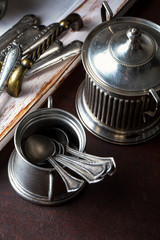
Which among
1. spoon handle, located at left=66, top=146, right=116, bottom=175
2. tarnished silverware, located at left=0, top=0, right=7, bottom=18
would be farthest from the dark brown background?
tarnished silverware, located at left=0, top=0, right=7, bottom=18

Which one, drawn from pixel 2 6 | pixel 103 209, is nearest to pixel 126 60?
pixel 103 209

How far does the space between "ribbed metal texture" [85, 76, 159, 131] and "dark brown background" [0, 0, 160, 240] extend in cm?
6

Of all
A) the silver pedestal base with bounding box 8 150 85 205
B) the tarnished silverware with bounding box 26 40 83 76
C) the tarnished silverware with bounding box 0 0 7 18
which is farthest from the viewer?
the tarnished silverware with bounding box 0 0 7 18

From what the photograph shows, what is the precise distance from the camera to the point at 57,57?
955 millimetres

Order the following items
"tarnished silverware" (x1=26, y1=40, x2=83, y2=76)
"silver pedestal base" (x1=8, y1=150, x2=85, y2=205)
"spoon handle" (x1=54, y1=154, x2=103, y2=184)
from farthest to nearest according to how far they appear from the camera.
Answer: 1. "tarnished silverware" (x1=26, y1=40, x2=83, y2=76)
2. "silver pedestal base" (x1=8, y1=150, x2=85, y2=205)
3. "spoon handle" (x1=54, y1=154, x2=103, y2=184)

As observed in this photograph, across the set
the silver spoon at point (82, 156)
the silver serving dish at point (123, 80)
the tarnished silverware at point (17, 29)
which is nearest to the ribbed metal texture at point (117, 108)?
the silver serving dish at point (123, 80)

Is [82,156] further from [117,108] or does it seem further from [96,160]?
[117,108]

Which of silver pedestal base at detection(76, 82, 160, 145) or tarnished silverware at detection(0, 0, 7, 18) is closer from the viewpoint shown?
silver pedestal base at detection(76, 82, 160, 145)

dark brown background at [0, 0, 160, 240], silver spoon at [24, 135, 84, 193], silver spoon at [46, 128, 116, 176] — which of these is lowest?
dark brown background at [0, 0, 160, 240]

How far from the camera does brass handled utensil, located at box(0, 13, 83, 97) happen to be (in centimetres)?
90

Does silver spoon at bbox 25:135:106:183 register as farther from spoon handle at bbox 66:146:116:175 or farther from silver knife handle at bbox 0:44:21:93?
silver knife handle at bbox 0:44:21:93

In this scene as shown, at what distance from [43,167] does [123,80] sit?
223mm

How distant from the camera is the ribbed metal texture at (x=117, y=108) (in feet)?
2.65

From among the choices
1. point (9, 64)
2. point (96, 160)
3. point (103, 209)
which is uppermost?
point (9, 64)
